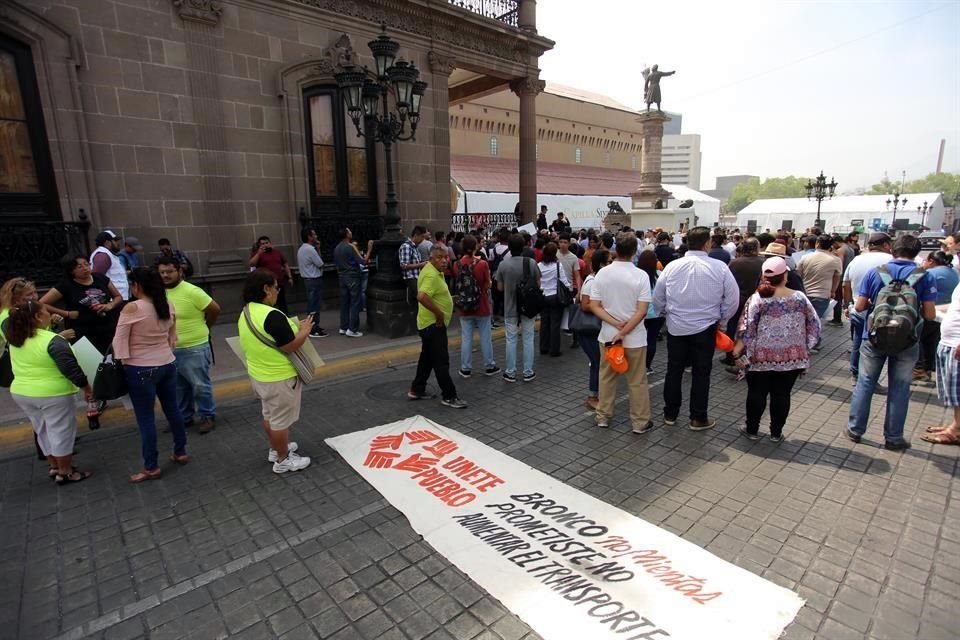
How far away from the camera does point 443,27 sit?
1282 cm

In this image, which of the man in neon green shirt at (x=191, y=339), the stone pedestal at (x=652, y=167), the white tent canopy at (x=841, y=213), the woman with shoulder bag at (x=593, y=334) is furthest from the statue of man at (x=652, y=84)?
the man in neon green shirt at (x=191, y=339)

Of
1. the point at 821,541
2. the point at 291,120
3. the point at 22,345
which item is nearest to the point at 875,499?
the point at 821,541

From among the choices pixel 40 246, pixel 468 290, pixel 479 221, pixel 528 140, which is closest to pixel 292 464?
pixel 468 290

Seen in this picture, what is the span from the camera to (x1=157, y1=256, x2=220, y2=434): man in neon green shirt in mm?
4945

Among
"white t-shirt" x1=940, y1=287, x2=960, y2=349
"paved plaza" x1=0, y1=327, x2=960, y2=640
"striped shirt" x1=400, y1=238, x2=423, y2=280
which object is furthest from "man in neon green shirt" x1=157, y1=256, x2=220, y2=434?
"white t-shirt" x1=940, y1=287, x2=960, y2=349

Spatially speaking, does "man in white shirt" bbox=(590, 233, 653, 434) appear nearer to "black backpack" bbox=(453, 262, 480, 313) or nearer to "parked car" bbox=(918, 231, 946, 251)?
"black backpack" bbox=(453, 262, 480, 313)

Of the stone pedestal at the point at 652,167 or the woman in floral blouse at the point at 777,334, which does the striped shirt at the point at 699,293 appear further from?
the stone pedestal at the point at 652,167

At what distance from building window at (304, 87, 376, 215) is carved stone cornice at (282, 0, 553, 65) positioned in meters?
1.83

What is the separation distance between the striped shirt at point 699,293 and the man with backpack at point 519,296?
82.3 inches

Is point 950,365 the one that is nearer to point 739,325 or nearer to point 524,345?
point 739,325

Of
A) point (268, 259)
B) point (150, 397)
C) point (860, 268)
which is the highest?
point (268, 259)

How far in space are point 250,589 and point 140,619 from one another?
568 millimetres

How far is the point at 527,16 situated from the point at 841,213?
48.4m

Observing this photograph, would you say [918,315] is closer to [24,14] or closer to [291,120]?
[291,120]
